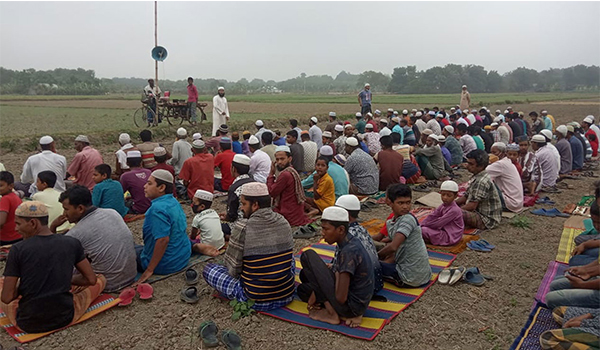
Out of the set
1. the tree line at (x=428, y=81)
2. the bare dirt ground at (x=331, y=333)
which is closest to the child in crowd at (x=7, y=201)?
the bare dirt ground at (x=331, y=333)

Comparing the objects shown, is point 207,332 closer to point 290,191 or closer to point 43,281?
point 43,281

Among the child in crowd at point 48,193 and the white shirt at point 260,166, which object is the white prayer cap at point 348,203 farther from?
the white shirt at point 260,166

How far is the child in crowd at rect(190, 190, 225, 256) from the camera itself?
5078 mm

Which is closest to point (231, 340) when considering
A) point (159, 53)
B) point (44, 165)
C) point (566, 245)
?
point (566, 245)

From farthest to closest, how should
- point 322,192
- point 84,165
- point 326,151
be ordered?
point 326,151, point 84,165, point 322,192

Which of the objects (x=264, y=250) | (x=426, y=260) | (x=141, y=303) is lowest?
(x=141, y=303)

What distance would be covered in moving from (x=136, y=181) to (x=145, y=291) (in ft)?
8.22

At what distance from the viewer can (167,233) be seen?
426cm

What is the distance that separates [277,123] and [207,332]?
1652 centimetres

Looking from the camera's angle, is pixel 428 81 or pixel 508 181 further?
pixel 428 81

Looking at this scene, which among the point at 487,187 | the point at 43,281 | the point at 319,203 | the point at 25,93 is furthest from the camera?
the point at 25,93

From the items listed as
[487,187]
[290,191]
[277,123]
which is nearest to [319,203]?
[290,191]

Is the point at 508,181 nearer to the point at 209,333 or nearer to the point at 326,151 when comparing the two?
the point at 326,151

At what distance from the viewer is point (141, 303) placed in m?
4.05
